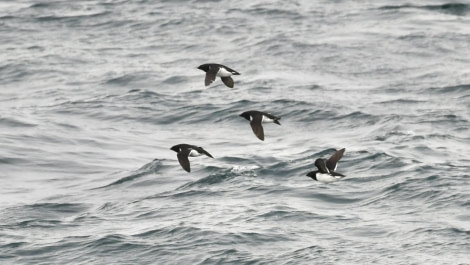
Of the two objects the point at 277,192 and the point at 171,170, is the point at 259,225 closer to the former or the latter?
the point at 277,192

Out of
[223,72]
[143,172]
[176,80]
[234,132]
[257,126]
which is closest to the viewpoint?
[257,126]

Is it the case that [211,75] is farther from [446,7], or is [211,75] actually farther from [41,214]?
[446,7]

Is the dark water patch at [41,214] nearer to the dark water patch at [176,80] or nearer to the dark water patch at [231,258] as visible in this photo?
the dark water patch at [231,258]

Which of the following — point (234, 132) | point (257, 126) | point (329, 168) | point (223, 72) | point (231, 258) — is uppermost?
point (223, 72)

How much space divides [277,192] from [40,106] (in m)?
9.86

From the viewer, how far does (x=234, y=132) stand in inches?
1109

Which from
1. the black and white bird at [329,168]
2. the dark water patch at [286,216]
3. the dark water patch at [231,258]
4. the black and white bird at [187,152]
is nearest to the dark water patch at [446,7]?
the dark water patch at [286,216]

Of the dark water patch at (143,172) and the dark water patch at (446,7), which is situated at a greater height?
the dark water patch at (446,7)

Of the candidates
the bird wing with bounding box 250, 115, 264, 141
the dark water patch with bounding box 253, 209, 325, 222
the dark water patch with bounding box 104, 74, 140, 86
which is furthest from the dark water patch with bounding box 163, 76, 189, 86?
the bird wing with bounding box 250, 115, 264, 141

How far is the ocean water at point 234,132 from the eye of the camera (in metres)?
20.6

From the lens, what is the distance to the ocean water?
67.7 ft

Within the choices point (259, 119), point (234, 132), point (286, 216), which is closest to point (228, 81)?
point (259, 119)

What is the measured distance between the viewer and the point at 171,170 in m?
25.2

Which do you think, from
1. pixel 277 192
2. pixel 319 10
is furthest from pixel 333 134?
pixel 319 10
